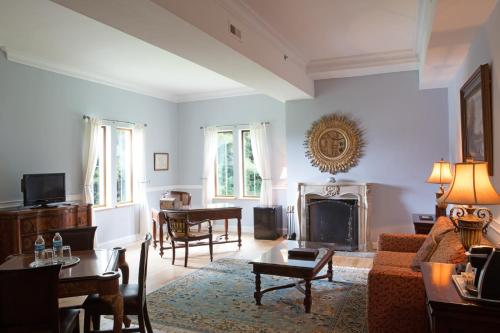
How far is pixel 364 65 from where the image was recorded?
5715mm

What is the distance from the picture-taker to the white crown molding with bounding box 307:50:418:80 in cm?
548

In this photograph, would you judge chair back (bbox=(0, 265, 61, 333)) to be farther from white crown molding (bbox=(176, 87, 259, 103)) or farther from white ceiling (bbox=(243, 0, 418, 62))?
white crown molding (bbox=(176, 87, 259, 103))

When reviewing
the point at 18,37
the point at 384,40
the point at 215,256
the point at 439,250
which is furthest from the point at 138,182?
the point at 439,250

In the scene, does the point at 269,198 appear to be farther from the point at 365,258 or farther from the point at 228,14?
the point at 228,14

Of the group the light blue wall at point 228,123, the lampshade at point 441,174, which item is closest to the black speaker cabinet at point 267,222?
the light blue wall at point 228,123

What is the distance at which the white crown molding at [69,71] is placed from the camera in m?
4.94

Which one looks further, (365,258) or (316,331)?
(365,258)

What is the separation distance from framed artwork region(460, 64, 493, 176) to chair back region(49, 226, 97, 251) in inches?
127

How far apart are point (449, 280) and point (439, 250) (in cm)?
88

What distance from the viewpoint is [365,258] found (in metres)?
5.40

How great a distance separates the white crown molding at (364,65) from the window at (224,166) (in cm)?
256

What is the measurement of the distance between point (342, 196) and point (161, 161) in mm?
3901

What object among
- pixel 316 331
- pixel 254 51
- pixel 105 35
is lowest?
pixel 316 331

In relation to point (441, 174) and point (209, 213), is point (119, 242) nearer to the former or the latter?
point (209, 213)
